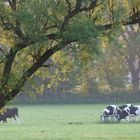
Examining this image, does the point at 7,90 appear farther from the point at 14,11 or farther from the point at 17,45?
the point at 14,11

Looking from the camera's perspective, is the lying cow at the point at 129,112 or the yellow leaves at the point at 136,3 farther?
the lying cow at the point at 129,112

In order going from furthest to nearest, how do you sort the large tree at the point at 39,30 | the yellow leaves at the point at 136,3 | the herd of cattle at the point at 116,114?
the herd of cattle at the point at 116,114
the yellow leaves at the point at 136,3
the large tree at the point at 39,30

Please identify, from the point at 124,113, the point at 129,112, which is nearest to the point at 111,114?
the point at 124,113

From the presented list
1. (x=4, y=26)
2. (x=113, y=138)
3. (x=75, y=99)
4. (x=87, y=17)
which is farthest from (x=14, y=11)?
(x=75, y=99)

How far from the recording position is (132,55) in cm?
7012

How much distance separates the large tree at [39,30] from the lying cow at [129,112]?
63.7 ft

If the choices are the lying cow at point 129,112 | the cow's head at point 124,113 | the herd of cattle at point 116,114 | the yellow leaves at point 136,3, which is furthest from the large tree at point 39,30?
the lying cow at point 129,112

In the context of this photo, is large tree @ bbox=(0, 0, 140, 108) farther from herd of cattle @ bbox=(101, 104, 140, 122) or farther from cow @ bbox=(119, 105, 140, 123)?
cow @ bbox=(119, 105, 140, 123)

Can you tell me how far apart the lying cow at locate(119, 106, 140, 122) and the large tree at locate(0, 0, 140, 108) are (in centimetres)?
1940

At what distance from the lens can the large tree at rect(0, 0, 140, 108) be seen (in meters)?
12.7

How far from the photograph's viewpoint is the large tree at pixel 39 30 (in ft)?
41.8

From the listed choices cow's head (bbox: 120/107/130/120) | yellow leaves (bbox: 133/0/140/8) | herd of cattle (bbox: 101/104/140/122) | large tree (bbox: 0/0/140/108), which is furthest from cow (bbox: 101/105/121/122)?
yellow leaves (bbox: 133/0/140/8)

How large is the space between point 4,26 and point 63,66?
2.31 m

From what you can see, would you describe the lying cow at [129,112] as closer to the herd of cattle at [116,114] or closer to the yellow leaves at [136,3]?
the herd of cattle at [116,114]
